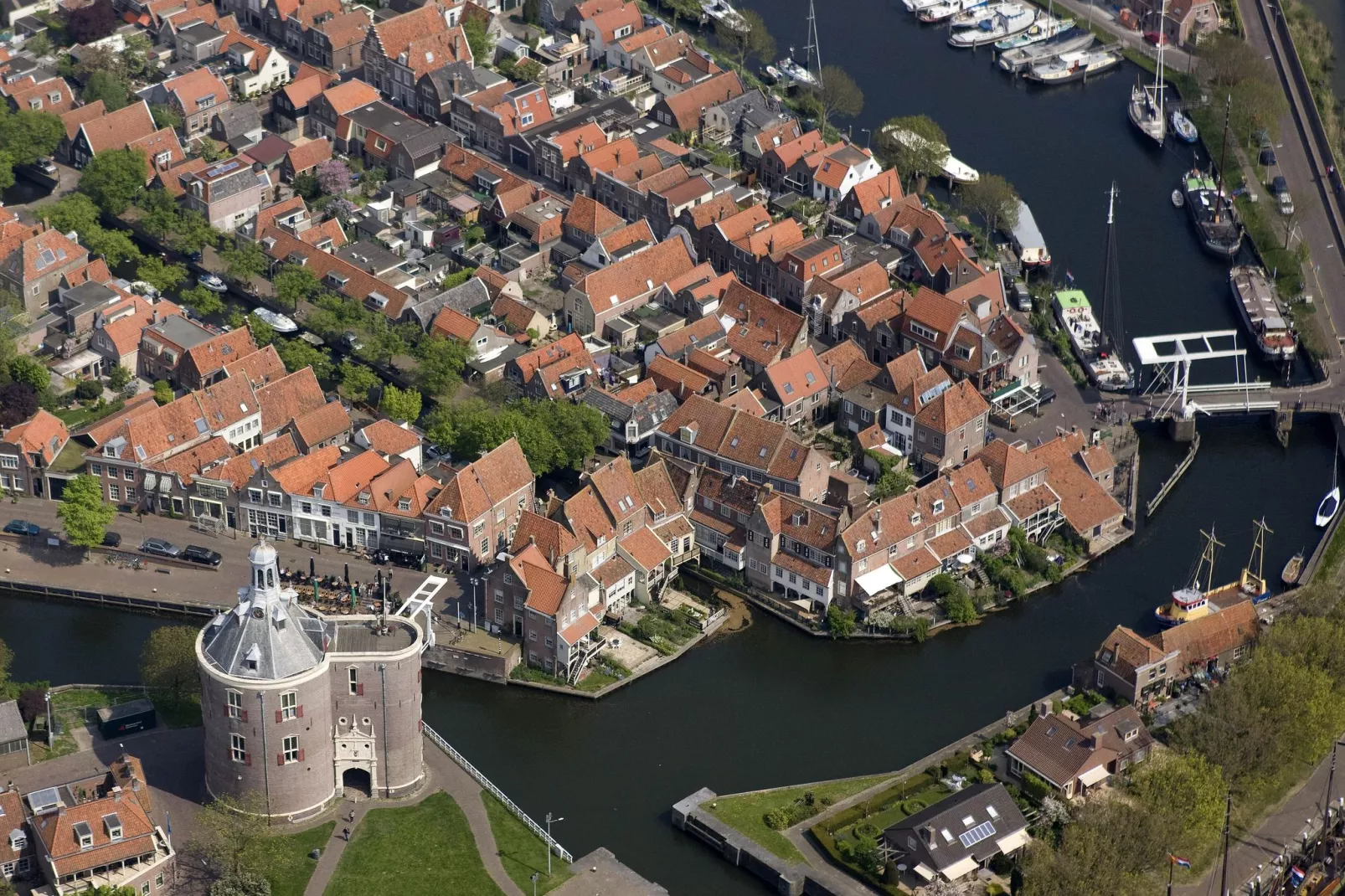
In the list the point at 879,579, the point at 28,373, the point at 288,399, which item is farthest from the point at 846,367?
the point at 28,373

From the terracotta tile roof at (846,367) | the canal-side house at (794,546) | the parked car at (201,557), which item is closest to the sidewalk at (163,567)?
the parked car at (201,557)

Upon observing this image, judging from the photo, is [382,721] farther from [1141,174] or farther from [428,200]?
[1141,174]

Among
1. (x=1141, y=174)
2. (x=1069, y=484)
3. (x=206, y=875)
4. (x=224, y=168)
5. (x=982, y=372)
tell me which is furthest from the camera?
(x=1141, y=174)

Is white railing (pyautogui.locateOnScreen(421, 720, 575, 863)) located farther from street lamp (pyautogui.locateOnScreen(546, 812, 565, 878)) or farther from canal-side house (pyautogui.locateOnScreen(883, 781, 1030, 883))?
canal-side house (pyautogui.locateOnScreen(883, 781, 1030, 883))

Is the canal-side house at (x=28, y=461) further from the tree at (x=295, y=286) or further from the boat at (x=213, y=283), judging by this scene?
the boat at (x=213, y=283)

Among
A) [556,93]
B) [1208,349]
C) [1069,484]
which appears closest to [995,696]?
[1069,484]

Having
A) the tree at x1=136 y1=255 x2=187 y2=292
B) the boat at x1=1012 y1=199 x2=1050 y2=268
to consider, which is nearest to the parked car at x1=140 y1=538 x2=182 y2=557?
the tree at x1=136 y1=255 x2=187 y2=292
